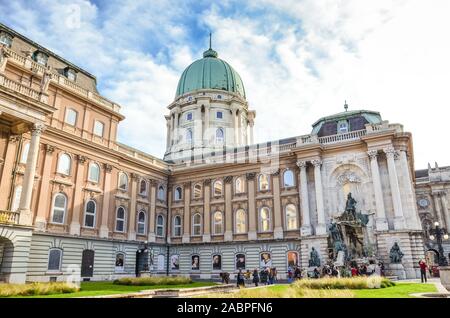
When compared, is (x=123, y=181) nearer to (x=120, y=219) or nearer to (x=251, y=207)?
(x=120, y=219)

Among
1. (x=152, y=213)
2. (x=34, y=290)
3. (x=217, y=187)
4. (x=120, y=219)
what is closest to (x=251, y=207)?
(x=217, y=187)

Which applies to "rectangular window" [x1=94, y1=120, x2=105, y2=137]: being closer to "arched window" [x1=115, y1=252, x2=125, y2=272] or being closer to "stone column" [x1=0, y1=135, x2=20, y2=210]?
"stone column" [x1=0, y1=135, x2=20, y2=210]

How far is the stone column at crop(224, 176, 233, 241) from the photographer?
1565 inches

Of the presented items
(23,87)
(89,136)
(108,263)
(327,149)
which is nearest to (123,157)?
(89,136)

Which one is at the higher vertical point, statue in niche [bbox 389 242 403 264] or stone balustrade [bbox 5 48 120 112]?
stone balustrade [bbox 5 48 120 112]

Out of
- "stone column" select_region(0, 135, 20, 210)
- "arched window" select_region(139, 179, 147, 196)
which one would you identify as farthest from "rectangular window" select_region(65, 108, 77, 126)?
"arched window" select_region(139, 179, 147, 196)

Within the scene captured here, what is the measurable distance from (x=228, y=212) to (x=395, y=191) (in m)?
18.0

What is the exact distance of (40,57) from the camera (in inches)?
1276

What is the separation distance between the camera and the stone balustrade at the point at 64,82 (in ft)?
93.8

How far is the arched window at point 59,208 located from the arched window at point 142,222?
9.82 m

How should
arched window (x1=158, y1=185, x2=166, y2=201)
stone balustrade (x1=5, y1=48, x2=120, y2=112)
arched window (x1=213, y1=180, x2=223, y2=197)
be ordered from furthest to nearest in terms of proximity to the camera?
arched window (x1=158, y1=185, x2=166, y2=201) < arched window (x1=213, y1=180, x2=223, y2=197) < stone balustrade (x1=5, y1=48, x2=120, y2=112)

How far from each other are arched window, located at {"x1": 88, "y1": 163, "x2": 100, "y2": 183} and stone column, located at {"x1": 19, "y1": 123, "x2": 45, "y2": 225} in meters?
8.86
